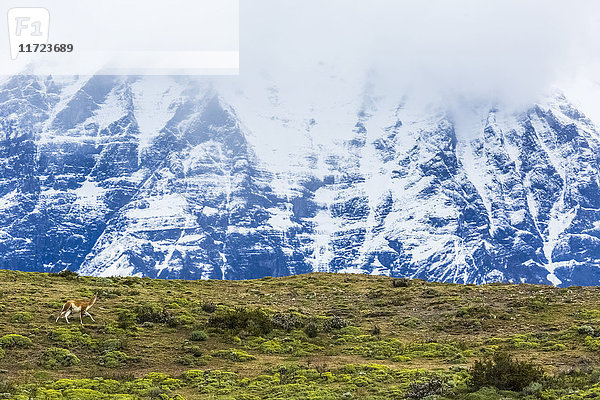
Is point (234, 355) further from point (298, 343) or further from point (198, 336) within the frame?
point (298, 343)

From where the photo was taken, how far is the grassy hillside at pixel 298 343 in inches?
1024

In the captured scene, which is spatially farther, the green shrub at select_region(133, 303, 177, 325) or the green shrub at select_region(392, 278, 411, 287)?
the green shrub at select_region(392, 278, 411, 287)

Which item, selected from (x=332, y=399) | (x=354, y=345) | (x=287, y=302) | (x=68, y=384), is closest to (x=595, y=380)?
(x=332, y=399)

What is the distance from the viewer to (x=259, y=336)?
35406 mm

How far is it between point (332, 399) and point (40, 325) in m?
16.1

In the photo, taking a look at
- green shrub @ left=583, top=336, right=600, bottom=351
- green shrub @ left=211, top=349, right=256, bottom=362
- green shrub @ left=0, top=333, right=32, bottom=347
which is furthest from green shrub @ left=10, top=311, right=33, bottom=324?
green shrub @ left=583, top=336, right=600, bottom=351

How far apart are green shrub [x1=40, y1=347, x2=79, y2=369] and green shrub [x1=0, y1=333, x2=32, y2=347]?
1.29m

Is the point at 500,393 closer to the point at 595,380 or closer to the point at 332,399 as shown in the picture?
the point at 595,380

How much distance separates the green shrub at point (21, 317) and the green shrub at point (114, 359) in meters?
5.82

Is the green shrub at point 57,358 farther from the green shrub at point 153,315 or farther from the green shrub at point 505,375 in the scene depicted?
the green shrub at point 505,375

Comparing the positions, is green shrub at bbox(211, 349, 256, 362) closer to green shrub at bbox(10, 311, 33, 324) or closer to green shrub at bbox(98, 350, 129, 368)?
green shrub at bbox(98, 350, 129, 368)

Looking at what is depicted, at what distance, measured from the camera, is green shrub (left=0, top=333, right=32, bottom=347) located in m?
30.6

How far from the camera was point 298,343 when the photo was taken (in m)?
34.4

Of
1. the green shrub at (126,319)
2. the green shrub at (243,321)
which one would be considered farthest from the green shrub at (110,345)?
the green shrub at (243,321)
